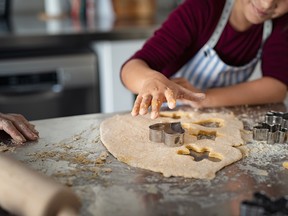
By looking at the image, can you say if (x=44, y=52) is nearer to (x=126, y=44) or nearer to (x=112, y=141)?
(x=126, y=44)

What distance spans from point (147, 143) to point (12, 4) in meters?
1.66

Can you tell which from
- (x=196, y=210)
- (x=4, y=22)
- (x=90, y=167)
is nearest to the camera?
(x=196, y=210)

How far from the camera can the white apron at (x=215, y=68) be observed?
1310 millimetres

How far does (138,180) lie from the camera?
0.76m

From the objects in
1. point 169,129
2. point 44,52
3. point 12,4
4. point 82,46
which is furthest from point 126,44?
point 169,129

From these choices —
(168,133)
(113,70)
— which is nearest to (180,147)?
(168,133)

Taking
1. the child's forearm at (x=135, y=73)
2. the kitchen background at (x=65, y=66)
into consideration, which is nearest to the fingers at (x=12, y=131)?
the child's forearm at (x=135, y=73)

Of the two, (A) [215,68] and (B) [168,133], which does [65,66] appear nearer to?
(A) [215,68]

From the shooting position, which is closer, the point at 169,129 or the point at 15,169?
the point at 15,169

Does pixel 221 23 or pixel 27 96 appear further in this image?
pixel 27 96

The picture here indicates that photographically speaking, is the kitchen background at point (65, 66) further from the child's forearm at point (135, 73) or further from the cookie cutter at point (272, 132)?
the cookie cutter at point (272, 132)

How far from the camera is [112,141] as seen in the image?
93 centimetres

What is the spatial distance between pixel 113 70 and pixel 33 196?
1.26 meters

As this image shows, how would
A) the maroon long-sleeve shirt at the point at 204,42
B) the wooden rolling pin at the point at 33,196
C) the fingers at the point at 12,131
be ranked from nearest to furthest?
1. the wooden rolling pin at the point at 33,196
2. the fingers at the point at 12,131
3. the maroon long-sleeve shirt at the point at 204,42
